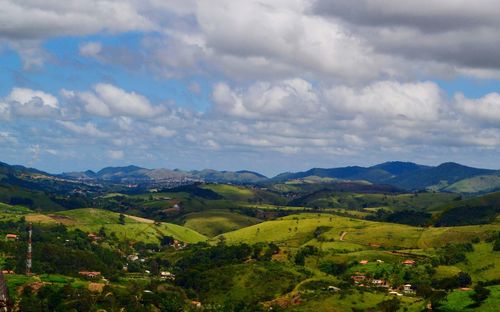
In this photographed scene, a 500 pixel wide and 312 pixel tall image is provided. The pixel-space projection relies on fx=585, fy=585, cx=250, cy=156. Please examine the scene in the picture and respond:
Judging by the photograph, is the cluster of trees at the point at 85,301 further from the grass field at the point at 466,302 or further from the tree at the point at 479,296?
the tree at the point at 479,296

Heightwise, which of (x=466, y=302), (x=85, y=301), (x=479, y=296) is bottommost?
(x=85, y=301)

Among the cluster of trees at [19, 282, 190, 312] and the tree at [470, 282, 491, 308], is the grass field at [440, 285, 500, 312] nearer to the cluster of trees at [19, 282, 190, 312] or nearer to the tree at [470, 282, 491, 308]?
the tree at [470, 282, 491, 308]

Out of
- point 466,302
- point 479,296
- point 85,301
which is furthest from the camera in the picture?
point 85,301

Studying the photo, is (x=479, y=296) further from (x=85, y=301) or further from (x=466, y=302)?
(x=85, y=301)

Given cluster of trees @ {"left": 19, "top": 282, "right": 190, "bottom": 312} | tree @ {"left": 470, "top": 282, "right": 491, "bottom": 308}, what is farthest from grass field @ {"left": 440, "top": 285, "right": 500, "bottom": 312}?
cluster of trees @ {"left": 19, "top": 282, "right": 190, "bottom": 312}

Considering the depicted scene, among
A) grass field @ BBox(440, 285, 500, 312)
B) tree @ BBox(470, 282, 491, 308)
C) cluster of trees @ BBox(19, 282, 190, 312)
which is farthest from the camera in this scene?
cluster of trees @ BBox(19, 282, 190, 312)

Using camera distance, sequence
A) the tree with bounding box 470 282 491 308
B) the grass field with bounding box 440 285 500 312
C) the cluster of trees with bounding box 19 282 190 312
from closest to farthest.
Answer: the grass field with bounding box 440 285 500 312
the tree with bounding box 470 282 491 308
the cluster of trees with bounding box 19 282 190 312

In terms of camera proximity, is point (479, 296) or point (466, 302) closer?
point (466, 302)

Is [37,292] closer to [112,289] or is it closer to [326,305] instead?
[112,289]

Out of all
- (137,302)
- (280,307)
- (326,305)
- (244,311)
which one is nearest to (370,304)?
(326,305)

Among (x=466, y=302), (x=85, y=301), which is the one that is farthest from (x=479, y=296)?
(x=85, y=301)

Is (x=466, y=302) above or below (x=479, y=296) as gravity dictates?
below
